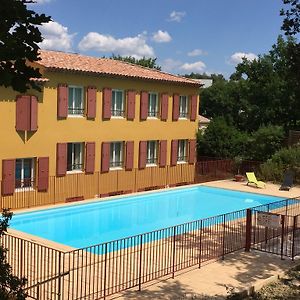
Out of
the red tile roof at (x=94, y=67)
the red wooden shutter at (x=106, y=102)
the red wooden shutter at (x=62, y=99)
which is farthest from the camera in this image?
the red wooden shutter at (x=106, y=102)

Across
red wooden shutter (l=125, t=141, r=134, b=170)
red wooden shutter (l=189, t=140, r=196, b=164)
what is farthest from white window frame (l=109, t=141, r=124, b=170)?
red wooden shutter (l=189, t=140, r=196, b=164)

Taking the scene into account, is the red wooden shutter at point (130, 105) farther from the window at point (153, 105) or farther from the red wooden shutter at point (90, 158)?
the red wooden shutter at point (90, 158)

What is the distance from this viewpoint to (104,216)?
72.1ft

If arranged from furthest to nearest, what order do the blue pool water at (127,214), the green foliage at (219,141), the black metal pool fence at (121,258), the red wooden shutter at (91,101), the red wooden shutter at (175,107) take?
1. the green foliage at (219,141)
2. the red wooden shutter at (175,107)
3. the red wooden shutter at (91,101)
4. the blue pool water at (127,214)
5. the black metal pool fence at (121,258)

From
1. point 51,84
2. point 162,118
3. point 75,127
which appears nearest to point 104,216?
point 75,127

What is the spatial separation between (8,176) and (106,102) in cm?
662

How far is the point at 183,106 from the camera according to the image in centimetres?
3058

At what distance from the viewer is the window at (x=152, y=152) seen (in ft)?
93.9

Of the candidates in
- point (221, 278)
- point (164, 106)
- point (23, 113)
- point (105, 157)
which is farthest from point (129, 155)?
point (221, 278)

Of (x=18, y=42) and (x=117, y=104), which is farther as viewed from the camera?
(x=117, y=104)

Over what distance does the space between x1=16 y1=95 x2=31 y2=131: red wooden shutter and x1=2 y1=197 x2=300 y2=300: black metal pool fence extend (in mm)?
7417

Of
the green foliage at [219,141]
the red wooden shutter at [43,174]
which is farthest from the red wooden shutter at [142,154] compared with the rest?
the red wooden shutter at [43,174]

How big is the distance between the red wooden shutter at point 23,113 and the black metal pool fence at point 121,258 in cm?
742

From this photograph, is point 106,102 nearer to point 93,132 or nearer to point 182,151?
point 93,132
